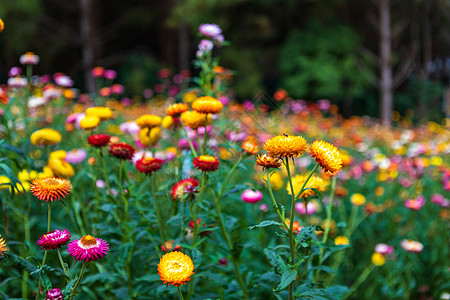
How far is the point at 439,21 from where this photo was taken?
1289 centimetres

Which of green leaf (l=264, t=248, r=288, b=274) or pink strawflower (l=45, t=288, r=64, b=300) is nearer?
pink strawflower (l=45, t=288, r=64, b=300)

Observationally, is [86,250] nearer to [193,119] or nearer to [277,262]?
[277,262]

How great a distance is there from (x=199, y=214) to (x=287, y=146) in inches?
25.0

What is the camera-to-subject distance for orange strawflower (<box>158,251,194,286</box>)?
2.88ft

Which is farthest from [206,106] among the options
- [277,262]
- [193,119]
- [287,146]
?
[277,262]

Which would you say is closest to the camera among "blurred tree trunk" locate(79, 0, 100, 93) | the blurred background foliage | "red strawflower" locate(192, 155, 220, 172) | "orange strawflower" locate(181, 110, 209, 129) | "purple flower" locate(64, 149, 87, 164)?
"red strawflower" locate(192, 155, 220, 172)

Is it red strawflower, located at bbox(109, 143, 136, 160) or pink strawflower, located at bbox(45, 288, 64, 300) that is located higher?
red strawflower, located at bbox(109, 143, 136, 160)

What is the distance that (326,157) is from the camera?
3.13ft

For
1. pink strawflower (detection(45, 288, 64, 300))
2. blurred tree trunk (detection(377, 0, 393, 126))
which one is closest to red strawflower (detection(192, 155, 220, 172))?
pink strawflower (detection(45, 288, 64, 300))

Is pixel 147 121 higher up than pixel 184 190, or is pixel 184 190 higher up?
pixel 147 121

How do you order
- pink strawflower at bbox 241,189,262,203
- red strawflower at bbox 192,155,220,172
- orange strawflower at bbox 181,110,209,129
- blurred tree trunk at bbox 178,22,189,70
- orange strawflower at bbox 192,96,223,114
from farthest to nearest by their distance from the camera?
blurred tree trunk at bbox 178,22,189,70
pink strawflower at bbox 241,189,262,203
orange strawflower at bbox 181,110,209,129
orange strawflower at bbox 192,96,223,114
red strawflower at bbox 192,155,220,172

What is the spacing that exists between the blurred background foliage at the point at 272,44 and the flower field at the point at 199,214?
26.1 feet

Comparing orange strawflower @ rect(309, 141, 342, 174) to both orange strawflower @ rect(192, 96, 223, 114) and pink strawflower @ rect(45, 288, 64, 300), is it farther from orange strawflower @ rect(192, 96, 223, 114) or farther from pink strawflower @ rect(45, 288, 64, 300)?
pink strawflower @ rect(45, 288, 64, 300)

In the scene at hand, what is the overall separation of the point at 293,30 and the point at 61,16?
811cm
